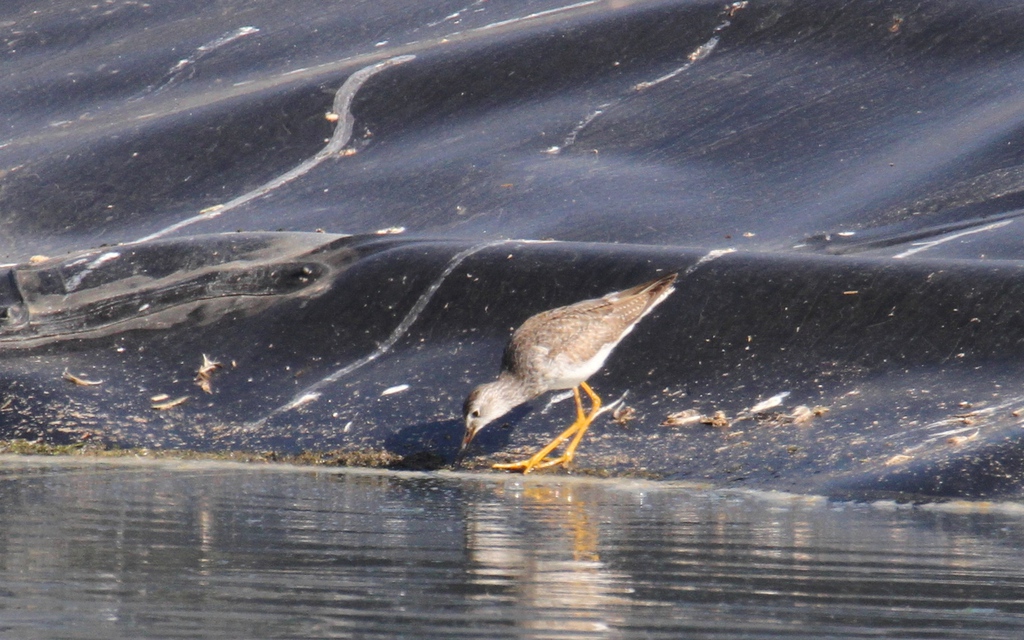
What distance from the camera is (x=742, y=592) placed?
3.63 meters

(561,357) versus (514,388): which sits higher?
(561,357)

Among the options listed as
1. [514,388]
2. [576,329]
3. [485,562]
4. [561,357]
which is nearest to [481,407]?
[514,388]

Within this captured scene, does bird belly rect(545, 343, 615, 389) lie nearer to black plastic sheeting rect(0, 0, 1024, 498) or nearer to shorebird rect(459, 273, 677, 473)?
shorebird rect(459, 273, 677, 473)

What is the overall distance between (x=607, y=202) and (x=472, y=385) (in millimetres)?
2721

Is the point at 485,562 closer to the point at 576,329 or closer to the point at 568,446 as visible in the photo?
the point at 568,446

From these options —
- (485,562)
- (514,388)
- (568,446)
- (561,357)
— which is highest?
(485,562)

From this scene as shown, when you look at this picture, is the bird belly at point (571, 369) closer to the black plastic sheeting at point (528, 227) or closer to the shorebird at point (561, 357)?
the shorebird at point (561, 357)

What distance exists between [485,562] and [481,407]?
7.99 feet

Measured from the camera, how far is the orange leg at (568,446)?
6.45 m

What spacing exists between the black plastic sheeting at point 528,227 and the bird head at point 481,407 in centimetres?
22

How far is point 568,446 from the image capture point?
21.8 feet

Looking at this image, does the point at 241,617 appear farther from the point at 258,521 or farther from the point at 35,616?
the point at 258,521

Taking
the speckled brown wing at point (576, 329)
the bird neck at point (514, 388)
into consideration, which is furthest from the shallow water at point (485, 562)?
the speckled brown wing at point (576, 329)

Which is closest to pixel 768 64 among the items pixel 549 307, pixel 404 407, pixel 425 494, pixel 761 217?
pixel 761 217
